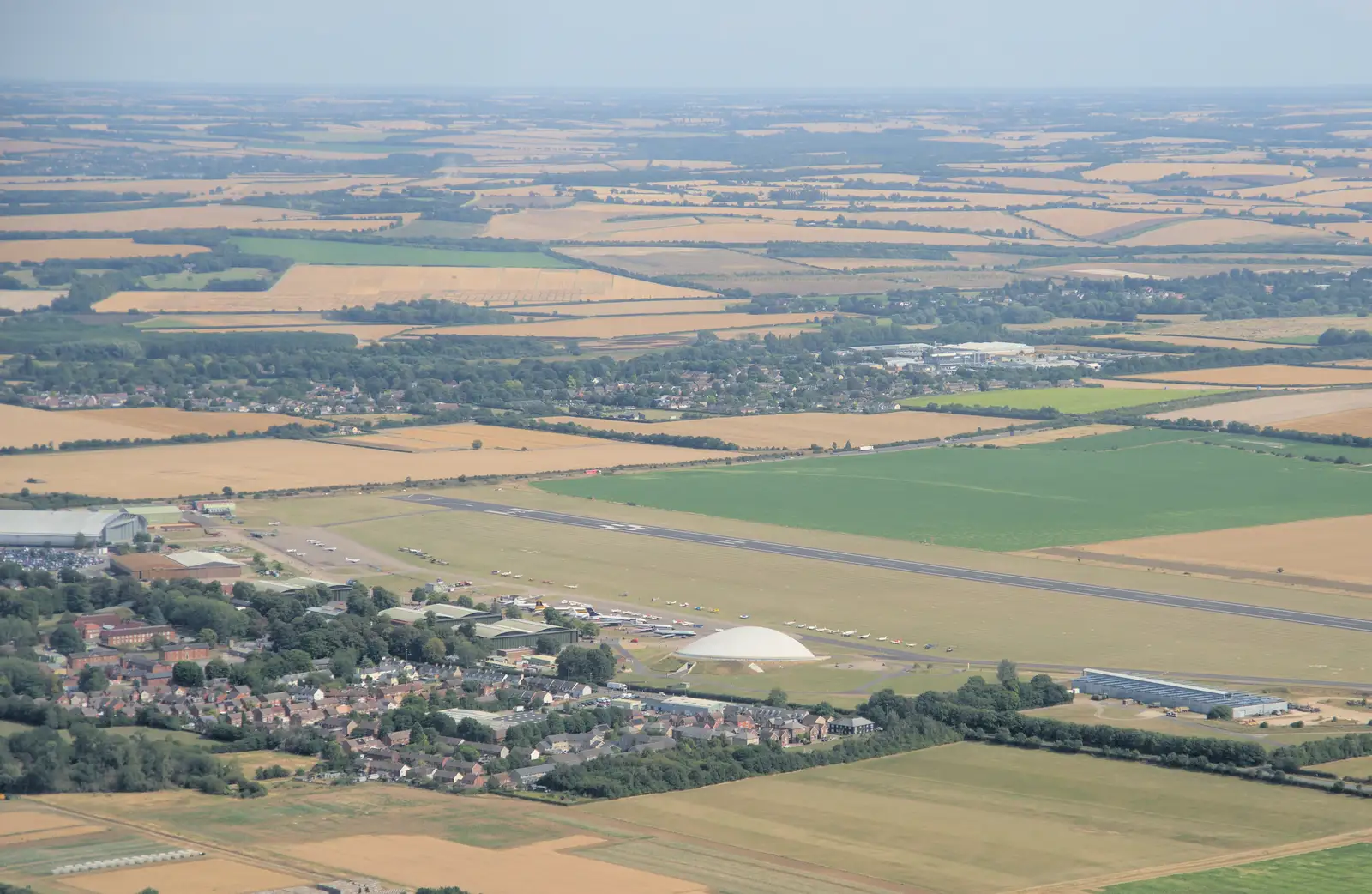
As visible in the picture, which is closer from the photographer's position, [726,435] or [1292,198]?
[726,435]

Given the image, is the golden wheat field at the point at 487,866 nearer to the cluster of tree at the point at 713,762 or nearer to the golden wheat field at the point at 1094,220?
the cluster of tree at the point at 713,762

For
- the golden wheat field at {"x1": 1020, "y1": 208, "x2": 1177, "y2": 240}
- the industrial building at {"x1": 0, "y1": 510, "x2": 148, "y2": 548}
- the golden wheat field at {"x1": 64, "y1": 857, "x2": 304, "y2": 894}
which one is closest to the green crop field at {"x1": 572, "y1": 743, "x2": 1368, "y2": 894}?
the golden wheat field at {"x1": 64, "y1": 857, "x2": 304, "y2": 894}

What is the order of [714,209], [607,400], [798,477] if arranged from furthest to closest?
[714,209], [607,400], [798,477]

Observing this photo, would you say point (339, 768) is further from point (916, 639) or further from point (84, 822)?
point (916, 639)

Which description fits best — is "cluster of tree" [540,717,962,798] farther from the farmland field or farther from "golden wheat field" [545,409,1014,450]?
the farmland field

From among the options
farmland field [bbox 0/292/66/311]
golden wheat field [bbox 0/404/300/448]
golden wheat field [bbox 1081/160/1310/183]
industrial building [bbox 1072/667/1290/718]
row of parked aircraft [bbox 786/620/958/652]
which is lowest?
golden wheat field [bbox 0/404/300/448]

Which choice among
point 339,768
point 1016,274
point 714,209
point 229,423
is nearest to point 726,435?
point 229,423
